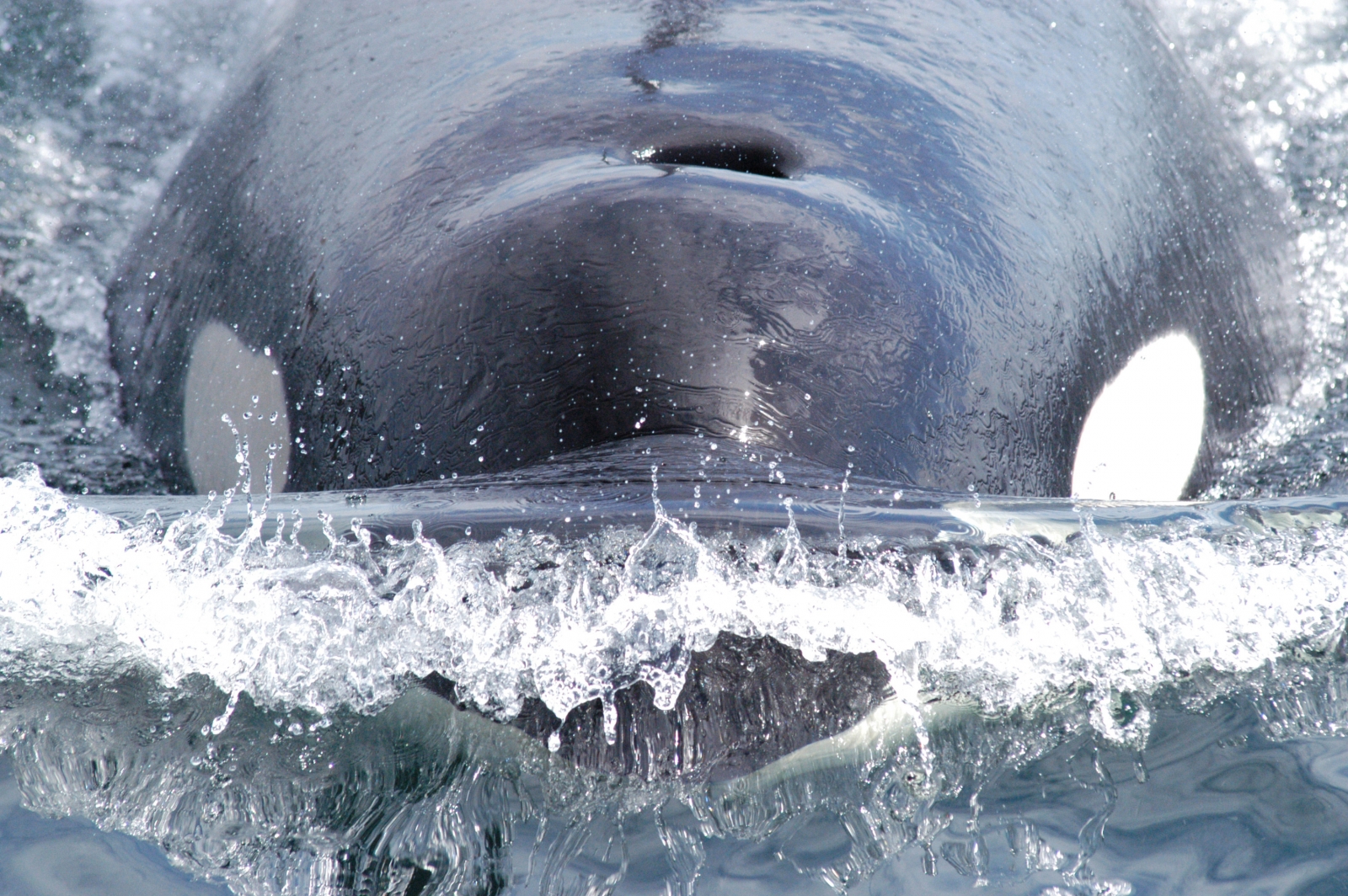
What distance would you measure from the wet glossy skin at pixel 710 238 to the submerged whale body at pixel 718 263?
0.4 inches

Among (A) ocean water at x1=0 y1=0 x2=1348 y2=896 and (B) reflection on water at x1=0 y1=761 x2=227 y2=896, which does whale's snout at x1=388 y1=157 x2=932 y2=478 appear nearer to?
A: (A) ocean water at x1=0 y1=0 x2=1348 y2=896

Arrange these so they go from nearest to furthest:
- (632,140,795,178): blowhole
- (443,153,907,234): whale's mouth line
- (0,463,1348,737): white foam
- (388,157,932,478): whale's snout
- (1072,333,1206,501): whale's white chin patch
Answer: (0,463,1348,737): white foam
(388,157,932,478): whale's snout
(443,153,907,234): whale's mouth line
(632,140,795,178): blowhole
(1072,333,1206,501): whale's white chin patch

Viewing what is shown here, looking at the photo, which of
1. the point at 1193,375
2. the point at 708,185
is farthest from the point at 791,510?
the point at 1193,375

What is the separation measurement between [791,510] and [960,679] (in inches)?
13.8

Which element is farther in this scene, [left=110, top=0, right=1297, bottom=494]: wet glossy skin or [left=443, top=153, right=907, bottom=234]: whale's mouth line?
[left=443, top=153, right=907, bottom=234]: whale's mouth line

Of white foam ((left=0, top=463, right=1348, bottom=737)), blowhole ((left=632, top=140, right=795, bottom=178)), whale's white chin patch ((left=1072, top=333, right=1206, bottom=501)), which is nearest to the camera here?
white foam ((left=0, top=463, right=1348, bottom=737))

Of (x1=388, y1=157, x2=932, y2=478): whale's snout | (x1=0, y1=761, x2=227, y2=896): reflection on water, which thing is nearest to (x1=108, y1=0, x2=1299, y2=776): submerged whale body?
(x1=388, y1=157, x2=932, y2=478): whale's snout

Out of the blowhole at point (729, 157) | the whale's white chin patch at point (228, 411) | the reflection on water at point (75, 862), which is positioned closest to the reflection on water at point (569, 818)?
the reflection on water at point (75, 862)

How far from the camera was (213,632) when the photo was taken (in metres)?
1.82

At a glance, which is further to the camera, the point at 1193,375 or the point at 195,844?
the point at 1193,375

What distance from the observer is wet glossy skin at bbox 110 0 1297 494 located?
2.85 m

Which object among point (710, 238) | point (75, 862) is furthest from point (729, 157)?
point (75, 862)

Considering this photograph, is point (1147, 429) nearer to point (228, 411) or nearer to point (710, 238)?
point (710, 238)

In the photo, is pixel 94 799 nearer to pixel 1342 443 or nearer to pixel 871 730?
pixel 871 730
